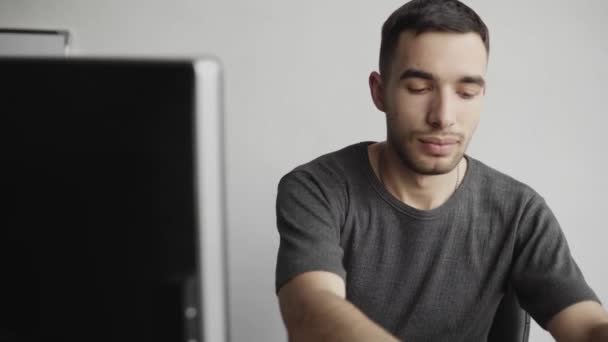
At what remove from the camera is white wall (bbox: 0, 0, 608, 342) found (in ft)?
4.55

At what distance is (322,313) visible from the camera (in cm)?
69

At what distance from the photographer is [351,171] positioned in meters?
1.03

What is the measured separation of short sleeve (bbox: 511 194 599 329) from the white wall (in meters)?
0.60

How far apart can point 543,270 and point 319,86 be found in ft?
2.63

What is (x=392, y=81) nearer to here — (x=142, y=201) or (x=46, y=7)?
(x=142, y=201)

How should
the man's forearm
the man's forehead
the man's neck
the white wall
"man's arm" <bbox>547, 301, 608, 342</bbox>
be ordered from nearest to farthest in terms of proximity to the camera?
1. the man's forearm
2. "man's arm" <bbox>547, 301, 608, 342</bbox>
3. the man's forehead
4. the man's neck
5. the white wall

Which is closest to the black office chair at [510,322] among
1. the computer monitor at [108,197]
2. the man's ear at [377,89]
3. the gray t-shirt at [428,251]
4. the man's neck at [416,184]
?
the gray t-shirt at [428,251]

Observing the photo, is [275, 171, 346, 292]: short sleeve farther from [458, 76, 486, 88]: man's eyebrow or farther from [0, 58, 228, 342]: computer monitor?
[0, 58, 228, 342]: computer monitor

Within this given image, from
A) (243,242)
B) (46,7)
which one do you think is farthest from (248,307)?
(46,7)

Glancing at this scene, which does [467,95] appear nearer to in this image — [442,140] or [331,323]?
[442,140]

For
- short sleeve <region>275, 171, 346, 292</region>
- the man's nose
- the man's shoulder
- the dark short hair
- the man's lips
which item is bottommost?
short sleeve <region>275, 171, 346, 292</region>

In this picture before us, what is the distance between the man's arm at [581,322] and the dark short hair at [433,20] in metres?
0.53

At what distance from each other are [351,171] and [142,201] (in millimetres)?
788

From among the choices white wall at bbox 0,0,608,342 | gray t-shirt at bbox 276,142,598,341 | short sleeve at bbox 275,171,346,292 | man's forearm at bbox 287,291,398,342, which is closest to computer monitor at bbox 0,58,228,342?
man's forearm at bbox 287,291,398,342
